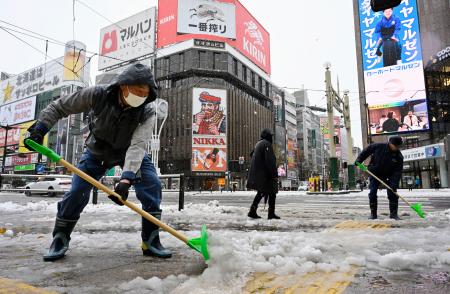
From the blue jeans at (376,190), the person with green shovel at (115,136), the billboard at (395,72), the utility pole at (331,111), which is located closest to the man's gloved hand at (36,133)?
the person with green shovel at (115,136)

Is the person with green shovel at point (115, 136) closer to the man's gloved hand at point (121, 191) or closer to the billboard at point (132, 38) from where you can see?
the man's gloved hand at point (121, 191)

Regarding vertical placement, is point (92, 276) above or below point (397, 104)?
below

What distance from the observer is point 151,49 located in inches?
2208

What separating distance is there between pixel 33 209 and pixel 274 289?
777 centimetres

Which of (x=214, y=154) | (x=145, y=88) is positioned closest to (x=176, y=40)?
(x=214, y=154)

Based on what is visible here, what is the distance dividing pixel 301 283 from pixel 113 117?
1818 millimetres

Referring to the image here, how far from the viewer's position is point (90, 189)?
109 inches

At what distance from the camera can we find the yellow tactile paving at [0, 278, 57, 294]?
5.41ft

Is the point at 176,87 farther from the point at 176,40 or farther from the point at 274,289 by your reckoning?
the point at 274,289

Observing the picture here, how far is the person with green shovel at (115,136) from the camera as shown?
255 centimetres

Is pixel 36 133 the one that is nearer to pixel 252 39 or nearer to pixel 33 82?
pixel 252 39

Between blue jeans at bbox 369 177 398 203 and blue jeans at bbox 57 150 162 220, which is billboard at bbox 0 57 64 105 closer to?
blue jeans at bbox 369 177 398 203

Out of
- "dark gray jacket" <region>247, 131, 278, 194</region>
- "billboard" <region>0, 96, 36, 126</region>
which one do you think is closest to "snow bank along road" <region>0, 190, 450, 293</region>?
"dark gray jacket" <region>247, 131, 278, 194</region>

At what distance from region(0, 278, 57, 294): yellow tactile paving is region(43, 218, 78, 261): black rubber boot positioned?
61 cm
